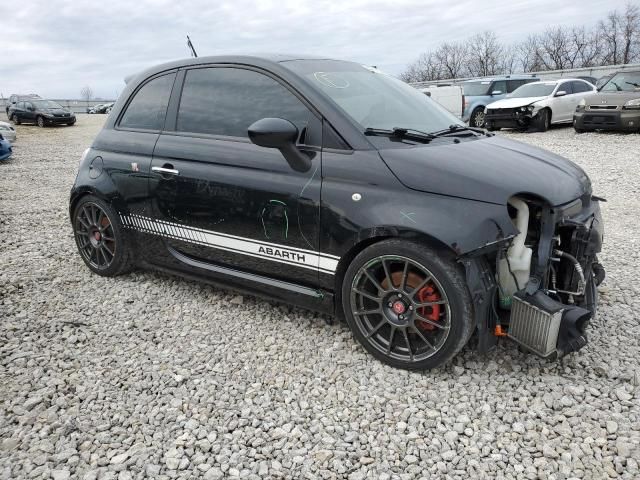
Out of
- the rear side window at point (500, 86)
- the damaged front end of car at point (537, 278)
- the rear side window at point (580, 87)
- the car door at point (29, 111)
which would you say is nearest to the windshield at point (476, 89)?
the rear side window at point (500, 86)

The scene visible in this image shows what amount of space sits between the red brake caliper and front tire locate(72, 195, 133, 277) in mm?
2482

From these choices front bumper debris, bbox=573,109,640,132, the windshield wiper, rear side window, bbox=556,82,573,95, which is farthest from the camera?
rear side window, bbox=556,82,573,95

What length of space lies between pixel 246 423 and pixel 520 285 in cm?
160

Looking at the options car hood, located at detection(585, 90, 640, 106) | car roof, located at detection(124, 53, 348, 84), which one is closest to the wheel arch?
car roof, located at detection(124, 53, 348, 84)

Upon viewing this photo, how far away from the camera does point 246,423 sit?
8.45ft

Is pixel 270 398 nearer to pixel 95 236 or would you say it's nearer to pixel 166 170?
pixel 166 170

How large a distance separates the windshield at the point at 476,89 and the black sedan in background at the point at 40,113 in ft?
64.2

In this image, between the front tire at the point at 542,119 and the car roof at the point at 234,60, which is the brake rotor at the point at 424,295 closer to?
the car roof at the point at 234,60

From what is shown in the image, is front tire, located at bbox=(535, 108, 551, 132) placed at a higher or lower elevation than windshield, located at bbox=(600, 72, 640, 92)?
lower

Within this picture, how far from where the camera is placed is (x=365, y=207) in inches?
114

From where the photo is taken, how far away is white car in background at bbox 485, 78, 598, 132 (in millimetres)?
14781

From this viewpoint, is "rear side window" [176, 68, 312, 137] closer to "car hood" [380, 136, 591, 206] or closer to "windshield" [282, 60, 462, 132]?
"windshield" [282, 60, 462, 132]

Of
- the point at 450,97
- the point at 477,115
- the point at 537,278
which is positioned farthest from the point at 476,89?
the point at 537,278

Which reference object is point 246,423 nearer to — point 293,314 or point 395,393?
point 395,393
